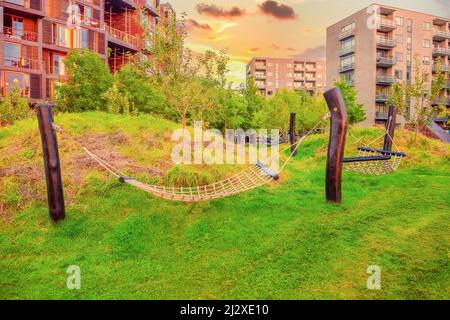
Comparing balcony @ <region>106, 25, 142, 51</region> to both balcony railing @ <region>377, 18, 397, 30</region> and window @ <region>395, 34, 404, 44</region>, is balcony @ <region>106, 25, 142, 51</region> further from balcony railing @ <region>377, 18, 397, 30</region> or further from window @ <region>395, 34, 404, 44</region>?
window @ <region>395, 34, 404, 44</region>

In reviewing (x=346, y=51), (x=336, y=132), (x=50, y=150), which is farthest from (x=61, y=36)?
(x=346, y=51)

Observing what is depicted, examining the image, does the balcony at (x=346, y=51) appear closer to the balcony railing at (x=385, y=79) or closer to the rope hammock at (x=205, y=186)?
the balcony railing at (x=385, y=79)

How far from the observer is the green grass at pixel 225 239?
3.99 metres

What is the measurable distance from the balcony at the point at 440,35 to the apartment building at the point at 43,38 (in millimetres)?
32413

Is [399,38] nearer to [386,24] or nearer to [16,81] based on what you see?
[386,24]

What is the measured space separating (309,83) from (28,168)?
6372 centimetres

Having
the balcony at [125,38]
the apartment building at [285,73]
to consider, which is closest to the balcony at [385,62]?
the balcony at [125,38]

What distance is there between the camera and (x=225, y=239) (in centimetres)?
529

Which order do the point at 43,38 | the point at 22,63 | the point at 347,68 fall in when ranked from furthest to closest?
the point at 347,68
the point at 43,38
the point at 22,63

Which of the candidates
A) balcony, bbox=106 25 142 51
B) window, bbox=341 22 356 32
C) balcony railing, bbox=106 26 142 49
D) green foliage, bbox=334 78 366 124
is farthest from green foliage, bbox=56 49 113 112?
window, bbox=341 22 356 32

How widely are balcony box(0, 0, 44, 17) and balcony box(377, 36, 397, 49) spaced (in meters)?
31.0

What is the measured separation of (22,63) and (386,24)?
1311 inches

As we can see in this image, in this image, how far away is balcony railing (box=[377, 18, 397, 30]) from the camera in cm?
3559
